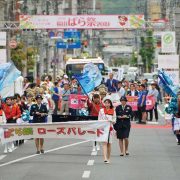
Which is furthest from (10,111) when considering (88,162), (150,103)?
(150,103)

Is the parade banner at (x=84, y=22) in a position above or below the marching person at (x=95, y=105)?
above

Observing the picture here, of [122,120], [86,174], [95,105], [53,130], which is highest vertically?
[95,105]

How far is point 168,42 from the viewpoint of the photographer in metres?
51.6

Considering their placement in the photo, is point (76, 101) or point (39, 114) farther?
point (76, 101)

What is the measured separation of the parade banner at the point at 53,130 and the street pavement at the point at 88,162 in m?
0.58

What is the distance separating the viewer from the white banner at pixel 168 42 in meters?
51.3

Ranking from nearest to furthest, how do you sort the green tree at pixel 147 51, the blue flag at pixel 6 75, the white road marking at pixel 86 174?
the white road marking at pixel 86 174, the blue flag at pixel 6 75, the green tree at pixel 147 51

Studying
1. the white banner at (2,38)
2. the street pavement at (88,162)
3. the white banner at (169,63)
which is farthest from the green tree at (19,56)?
the street pavement at (88,162)

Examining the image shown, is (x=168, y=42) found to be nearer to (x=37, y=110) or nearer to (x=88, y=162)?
(x=37, y=110)

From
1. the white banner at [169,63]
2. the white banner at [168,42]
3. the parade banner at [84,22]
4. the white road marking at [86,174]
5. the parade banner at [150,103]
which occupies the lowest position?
the white road marking at [86,174]

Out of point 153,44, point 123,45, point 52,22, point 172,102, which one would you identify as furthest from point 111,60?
point 172,102

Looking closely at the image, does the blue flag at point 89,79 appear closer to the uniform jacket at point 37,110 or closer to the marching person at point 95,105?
the marching person at point 95,105

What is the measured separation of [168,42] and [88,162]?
31050 millimetres

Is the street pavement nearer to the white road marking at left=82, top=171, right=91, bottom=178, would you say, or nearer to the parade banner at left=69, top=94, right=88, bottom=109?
the white road marking at left=82, top=171, right=91, bottom=178
